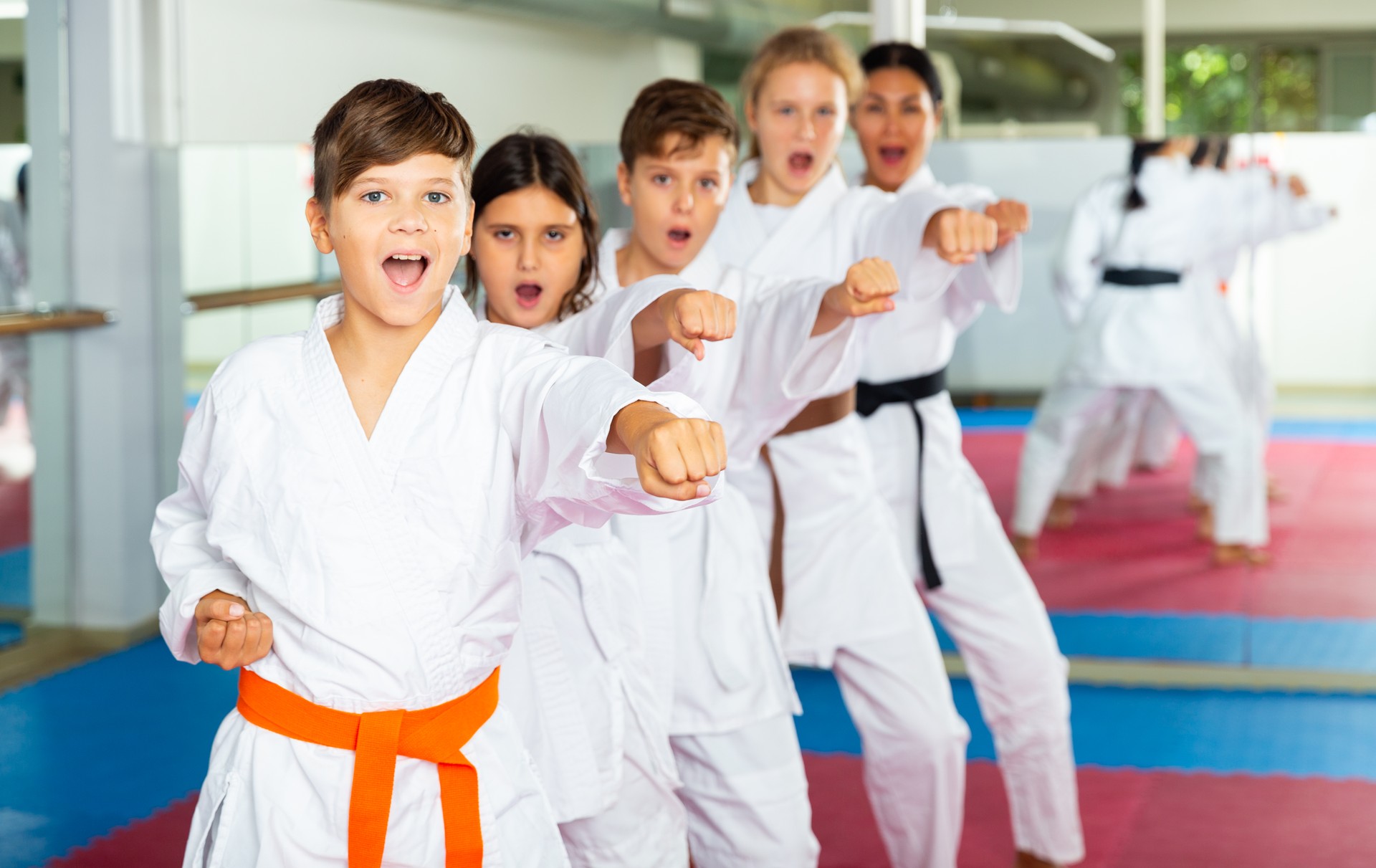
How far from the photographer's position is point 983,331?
415 cm

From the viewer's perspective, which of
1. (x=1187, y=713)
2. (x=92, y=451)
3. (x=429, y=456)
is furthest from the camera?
(x=92, y=451)

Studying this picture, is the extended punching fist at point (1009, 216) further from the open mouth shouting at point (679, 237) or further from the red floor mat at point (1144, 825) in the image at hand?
the red floor mat at point (1144, 825)

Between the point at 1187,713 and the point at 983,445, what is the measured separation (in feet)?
3.03

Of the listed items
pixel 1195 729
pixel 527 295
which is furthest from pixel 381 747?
pixel 1195 729

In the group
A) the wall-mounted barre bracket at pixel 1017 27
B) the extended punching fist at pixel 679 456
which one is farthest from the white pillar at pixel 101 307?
the extended punching fist at pixel 679 456

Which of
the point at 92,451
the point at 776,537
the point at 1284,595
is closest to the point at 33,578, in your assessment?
the point at 92,451

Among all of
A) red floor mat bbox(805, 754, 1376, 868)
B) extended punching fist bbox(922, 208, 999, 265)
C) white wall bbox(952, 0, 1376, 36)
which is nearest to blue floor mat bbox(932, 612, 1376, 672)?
red floor mat bbox(805, 754, 1376, 868)

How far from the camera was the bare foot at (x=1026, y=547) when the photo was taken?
13.8 ft

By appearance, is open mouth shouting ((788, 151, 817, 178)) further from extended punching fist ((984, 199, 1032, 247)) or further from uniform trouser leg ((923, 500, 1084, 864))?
uniform trouser leg ((923, 500, 1084, 864))

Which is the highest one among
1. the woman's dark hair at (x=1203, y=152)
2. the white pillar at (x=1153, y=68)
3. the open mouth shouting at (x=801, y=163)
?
the white pillar at (x=1153, y=68)

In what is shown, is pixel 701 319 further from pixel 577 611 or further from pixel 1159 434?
pixel 1159 434

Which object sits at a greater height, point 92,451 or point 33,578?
point 92,451

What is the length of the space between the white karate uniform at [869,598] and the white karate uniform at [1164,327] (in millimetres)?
1538

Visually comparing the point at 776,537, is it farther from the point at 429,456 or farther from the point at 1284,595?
the point at 1284,595
